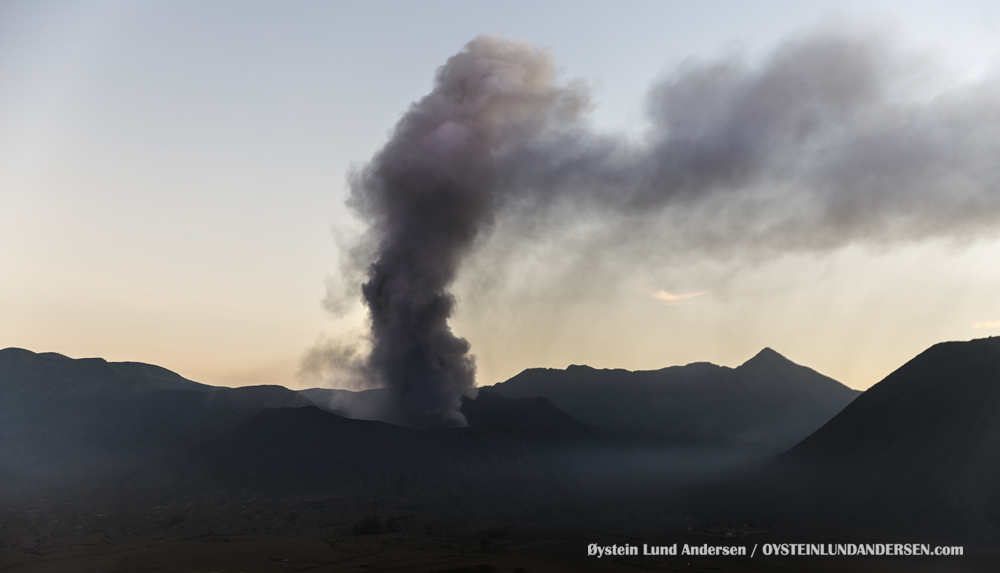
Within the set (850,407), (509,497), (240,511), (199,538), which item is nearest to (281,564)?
(199,538)

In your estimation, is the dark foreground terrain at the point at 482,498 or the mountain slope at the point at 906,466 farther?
the mountain slope at the point at 906,466

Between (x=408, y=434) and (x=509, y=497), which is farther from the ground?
(x=408, y=434)

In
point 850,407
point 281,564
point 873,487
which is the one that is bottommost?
point 281,564

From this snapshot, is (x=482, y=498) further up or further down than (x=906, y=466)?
further down

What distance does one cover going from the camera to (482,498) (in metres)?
168

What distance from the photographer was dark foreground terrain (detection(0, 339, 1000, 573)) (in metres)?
104

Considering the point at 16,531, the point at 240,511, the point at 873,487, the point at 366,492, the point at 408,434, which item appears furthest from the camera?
the point at 408,434

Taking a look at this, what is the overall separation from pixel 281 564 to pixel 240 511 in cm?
5064

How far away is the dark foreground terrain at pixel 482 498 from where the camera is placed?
10438cm

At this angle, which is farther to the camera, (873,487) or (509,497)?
(509,497)

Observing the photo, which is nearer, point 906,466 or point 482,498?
point 906,466

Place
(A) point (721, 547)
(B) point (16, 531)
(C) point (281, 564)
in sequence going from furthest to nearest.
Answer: (B) point (16, 531) → (A) point (721, 547) → (C) point (281, 564)

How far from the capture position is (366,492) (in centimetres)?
16700

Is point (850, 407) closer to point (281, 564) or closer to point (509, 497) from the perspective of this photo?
point (509, 497)
